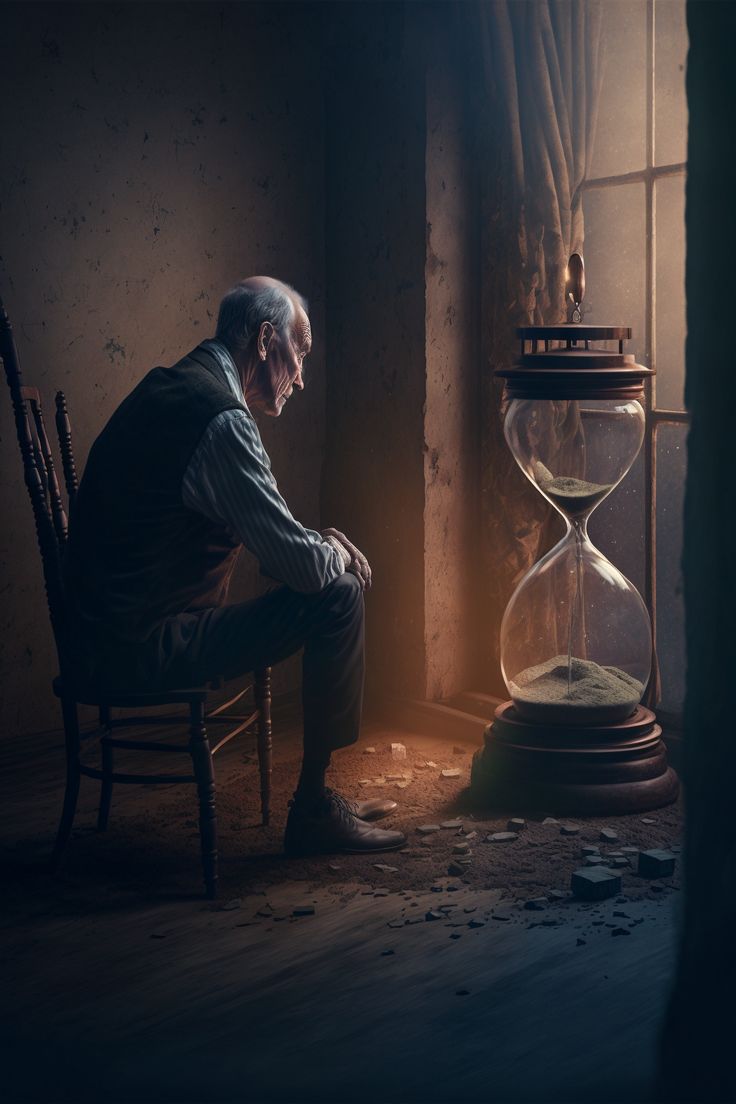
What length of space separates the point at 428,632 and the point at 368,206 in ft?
4.52

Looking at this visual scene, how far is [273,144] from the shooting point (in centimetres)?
427

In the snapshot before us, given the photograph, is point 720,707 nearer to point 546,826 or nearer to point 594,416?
point 546,826

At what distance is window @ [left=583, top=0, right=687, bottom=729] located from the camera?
3.69 m

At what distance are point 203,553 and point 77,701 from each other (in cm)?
46

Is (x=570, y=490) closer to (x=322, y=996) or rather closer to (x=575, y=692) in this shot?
(x=575, y=692)

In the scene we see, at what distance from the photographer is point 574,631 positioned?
3463mm

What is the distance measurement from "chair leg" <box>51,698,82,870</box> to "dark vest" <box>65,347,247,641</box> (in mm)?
226

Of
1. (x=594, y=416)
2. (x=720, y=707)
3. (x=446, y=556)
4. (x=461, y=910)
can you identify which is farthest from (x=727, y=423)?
(x=446, y=556)

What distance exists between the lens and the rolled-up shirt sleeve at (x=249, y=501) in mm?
2855

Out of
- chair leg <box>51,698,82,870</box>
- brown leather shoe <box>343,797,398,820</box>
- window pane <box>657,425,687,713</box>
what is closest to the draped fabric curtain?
window pane <box>657,425,687,713</box>

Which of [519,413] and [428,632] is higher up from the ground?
[519,413]

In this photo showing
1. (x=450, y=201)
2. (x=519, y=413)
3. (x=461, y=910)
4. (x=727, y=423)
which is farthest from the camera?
(x=450, y=201)

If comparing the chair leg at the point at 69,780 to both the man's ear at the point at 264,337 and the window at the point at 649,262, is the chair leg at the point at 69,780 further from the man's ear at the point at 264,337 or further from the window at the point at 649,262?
the window at the point at 649,262

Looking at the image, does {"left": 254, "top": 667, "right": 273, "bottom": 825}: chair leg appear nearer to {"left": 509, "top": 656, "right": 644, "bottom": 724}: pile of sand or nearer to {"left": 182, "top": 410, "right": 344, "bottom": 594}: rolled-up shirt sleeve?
{"left": 182, "top": 410, "right": 344, "bottom": 594}: rolled-up shirt sleeve
